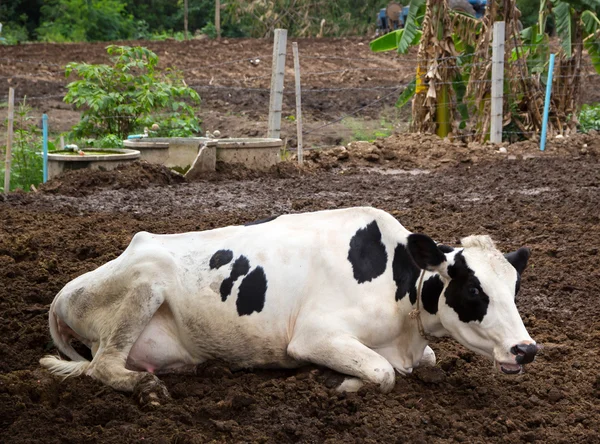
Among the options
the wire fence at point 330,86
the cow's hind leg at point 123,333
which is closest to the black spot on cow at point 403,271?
the cow's hind leg at point 123,333

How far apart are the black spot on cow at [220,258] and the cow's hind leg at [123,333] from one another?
A: 32 centimetres

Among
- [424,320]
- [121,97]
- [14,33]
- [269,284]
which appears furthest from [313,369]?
[14,33]

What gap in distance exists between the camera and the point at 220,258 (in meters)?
5.20

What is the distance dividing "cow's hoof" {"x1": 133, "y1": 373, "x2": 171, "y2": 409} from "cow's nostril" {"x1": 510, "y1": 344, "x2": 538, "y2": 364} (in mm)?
1696

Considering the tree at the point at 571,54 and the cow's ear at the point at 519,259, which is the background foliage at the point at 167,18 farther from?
the cow's ear at the point at 519,259

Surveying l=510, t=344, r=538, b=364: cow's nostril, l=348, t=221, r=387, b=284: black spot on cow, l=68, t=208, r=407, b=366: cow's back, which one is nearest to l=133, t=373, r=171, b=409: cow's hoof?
l=68, t=208, r=407, b=366: cow's back

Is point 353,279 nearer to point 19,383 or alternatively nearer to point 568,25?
point 19,383

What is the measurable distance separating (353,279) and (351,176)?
8411 millimetres

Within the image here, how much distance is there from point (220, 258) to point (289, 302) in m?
0.46

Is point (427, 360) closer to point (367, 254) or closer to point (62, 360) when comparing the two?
point (367, 254)

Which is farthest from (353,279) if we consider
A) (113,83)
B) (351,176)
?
(113,83)

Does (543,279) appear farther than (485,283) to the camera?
Yes

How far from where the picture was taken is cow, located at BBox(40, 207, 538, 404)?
4.79 meters

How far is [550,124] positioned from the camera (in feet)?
57.4
